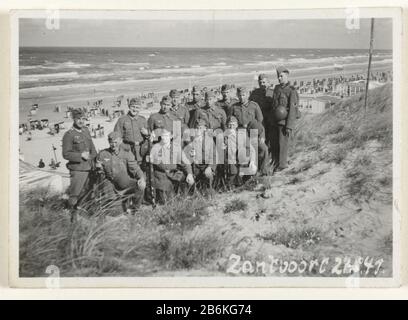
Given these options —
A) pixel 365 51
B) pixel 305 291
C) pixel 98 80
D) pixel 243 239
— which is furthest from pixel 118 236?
pixel 365 51

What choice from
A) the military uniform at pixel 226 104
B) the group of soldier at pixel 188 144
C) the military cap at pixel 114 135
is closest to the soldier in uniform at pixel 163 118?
the group of soldier at pixel 188 144

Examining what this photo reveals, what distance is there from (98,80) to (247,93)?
1.09 meters

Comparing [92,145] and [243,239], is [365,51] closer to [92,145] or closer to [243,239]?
[243,239]

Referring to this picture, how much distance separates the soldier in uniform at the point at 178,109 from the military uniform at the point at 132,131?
0.78 feet

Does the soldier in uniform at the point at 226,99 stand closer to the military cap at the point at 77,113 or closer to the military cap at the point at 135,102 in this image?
the military cap at the point at 135,102

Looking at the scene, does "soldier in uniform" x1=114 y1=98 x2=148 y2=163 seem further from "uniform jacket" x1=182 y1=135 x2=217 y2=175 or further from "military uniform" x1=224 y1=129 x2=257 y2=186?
"military uniform" x1=224 y1=129 x2=257 y2=186

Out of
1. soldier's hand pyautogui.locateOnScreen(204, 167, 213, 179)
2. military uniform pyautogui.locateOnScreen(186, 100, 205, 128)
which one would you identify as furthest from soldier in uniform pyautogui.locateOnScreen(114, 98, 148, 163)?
soldier's hand pyautogui.locateOnScreen(204, 167, 213, 179)

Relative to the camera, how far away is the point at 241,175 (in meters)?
3.96

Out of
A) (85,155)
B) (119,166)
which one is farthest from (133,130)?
(85,155)

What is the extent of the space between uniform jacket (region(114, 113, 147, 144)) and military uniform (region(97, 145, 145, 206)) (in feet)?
0.45

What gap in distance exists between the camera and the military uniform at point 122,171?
391 centimetres

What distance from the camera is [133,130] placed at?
394 centimetres

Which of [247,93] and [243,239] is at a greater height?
[247,93]

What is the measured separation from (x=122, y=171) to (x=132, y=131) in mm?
298
